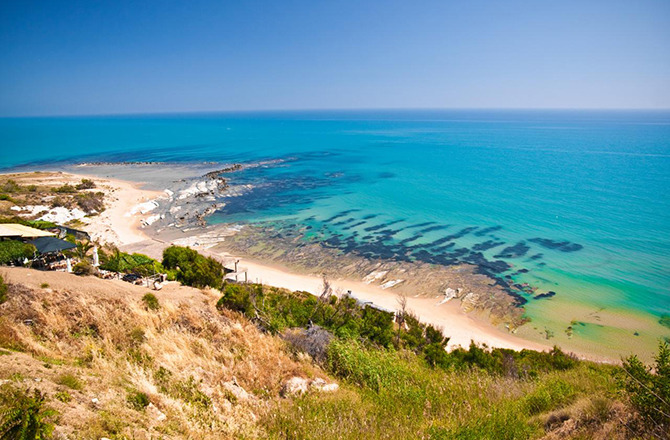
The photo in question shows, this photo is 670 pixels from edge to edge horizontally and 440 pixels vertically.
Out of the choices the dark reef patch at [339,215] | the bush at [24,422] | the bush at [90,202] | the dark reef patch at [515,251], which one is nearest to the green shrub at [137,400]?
the bush at [24,422]

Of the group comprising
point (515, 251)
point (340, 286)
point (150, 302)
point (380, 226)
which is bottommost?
point (340, 286)

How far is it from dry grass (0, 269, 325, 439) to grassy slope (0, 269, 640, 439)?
0.03 metres

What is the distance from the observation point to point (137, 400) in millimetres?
6836

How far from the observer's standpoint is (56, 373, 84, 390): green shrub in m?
6.80

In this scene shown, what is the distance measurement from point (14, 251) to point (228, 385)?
17.1 meters

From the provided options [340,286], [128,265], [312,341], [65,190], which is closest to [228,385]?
[312,341]

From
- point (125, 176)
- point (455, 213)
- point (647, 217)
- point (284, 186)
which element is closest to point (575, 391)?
point (455, 213)

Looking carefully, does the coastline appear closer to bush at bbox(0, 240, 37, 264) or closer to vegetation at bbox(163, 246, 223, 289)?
vegetation at bbox(163, 246, 223, 289)

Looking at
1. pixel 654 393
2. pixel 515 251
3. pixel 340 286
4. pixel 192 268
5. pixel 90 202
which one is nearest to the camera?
pixel 654 393

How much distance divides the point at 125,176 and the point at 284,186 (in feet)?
105

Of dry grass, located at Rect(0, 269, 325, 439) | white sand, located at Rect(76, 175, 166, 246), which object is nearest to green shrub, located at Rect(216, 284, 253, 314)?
dry grass, located at Rect(0, 269, 325, 439)

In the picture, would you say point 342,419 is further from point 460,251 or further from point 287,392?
point 460,251

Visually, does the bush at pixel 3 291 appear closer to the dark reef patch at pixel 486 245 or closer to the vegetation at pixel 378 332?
the vegetation at pixel 378 332

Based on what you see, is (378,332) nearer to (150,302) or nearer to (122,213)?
(150,302)
